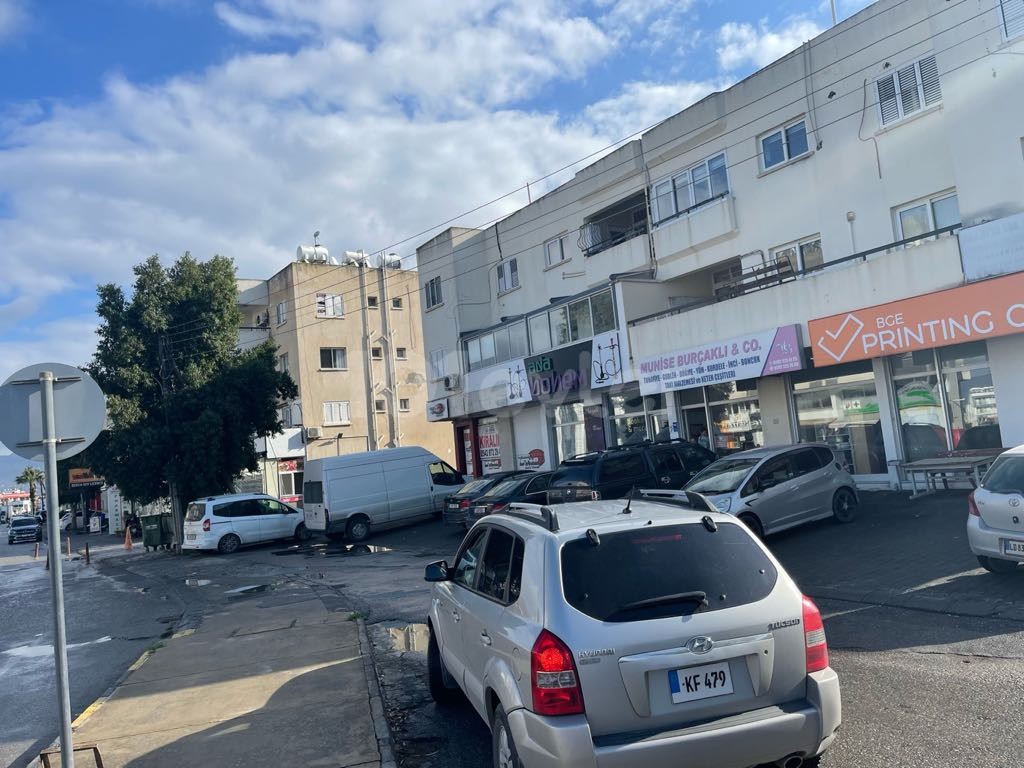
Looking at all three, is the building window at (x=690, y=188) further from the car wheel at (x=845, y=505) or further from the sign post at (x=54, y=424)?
the sign post at (x=54, y=424)

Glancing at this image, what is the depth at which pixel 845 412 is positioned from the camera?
16.2m

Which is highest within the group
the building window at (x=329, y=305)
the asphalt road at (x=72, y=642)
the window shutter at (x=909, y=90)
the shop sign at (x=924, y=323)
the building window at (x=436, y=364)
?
the building window at (x=329, y=305)

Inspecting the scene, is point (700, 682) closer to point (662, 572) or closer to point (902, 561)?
point (662, 572)

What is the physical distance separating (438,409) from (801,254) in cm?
1564

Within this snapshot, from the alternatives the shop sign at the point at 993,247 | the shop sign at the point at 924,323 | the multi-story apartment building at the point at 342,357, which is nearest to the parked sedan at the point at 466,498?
the shop sign at the point at 924,323

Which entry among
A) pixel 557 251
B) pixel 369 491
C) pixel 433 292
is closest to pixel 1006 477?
pixel 369 491

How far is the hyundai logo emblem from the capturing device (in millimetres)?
3682

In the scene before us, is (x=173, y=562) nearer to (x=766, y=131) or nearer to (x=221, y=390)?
(x=221, y=390)

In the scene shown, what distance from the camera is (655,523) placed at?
4.16 m

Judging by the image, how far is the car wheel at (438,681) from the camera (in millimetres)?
6102

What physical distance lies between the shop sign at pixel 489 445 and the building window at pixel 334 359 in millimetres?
12435

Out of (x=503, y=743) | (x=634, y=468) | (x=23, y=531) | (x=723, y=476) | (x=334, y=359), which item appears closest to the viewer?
(x=503, y=743)

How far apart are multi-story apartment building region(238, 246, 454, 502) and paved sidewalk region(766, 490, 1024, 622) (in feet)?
89.5

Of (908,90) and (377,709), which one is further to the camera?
(908,90)
